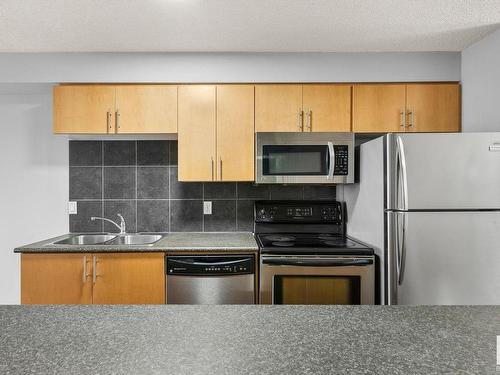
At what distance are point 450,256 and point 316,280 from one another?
0.79 m

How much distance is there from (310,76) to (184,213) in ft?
5.02

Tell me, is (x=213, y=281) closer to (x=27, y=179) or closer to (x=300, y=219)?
(x=300, y=219)

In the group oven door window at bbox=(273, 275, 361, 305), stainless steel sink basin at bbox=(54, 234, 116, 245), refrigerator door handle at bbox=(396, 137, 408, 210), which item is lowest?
oven door window at bbox=(273, 275, 361, 305)

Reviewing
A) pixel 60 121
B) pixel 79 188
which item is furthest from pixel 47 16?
pixel 79 188

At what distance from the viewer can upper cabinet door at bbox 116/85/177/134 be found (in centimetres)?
258

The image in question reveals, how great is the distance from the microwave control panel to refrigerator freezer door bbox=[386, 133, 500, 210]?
555 mm

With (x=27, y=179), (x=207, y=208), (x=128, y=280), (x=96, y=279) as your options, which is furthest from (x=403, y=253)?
(x=27, y=179)

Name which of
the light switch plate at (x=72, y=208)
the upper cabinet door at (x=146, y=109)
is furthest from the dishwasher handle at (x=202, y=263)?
the light switch plate at (x=72, y=208)

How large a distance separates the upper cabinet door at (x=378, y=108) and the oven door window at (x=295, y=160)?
14.3 inches

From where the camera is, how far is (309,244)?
2.42m

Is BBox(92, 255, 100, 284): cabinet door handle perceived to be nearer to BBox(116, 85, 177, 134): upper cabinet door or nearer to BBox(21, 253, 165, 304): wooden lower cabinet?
BBox(21, 253, 165, 304): wooden lower cabinet

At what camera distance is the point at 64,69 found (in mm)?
2568

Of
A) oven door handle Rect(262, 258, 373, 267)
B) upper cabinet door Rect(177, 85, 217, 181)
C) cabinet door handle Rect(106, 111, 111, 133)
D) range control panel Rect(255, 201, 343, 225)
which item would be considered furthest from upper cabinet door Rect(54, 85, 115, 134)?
oven door handle Rect(262, 258, 373, 267)

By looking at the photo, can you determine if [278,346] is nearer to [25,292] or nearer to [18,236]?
[25,292]
